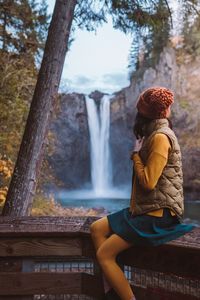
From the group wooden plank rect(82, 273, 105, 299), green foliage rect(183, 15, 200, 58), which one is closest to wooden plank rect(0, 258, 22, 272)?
wooden plank rect(82, 273, 105, 299)

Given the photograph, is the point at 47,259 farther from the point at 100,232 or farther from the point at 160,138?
the point at 160,138

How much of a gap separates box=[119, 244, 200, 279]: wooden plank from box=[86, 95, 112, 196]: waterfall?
973 inches

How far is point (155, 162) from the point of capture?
90.3 inches

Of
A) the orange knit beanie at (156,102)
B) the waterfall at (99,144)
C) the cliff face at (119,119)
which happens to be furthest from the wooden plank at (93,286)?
the waterfall at (99,144)

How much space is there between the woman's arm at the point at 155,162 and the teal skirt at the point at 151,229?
186mm

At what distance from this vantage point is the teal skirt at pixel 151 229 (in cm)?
230

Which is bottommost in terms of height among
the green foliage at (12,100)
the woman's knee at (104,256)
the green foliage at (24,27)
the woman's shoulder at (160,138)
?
the woman's knee at (104,256)

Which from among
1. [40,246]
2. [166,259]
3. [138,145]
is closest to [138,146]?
[138,145]

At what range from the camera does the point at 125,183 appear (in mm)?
28812

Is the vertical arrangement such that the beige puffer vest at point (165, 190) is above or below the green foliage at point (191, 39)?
below

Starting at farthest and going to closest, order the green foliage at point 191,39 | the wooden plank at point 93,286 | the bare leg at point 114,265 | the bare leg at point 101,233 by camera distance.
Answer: the green foliage at point 191,39 → the wooden plank at point 93,286 → the bare leg at point 101,233 → the bare leg at point 114,265

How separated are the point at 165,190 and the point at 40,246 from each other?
93cm

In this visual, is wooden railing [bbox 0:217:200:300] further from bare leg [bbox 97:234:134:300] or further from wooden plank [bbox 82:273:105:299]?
bare leg [bbox 97:234:134:300]

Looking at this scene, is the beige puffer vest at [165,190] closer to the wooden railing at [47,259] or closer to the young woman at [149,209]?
the young woman at [149,209]
